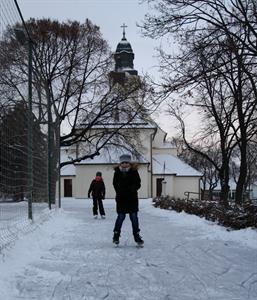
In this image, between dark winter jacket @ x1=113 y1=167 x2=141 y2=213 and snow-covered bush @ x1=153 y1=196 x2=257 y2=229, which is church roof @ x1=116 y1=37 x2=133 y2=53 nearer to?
snow-covered bush @ x1=153 y1=196 x2=257 y2=229

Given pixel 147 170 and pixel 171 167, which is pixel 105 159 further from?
pixel 171 167

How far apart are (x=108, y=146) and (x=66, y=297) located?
3801 centimetres

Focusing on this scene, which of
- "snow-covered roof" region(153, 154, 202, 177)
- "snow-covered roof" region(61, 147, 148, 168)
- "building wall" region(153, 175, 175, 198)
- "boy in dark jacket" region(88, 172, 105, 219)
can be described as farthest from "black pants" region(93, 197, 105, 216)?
"snow-covered roof" region(153, 154, 202, 177)

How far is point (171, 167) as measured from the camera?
220ft

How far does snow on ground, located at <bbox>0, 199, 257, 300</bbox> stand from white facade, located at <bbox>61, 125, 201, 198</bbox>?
43590mm

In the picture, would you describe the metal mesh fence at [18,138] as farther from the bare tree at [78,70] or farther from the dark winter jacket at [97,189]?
the bare tree at [78,70]

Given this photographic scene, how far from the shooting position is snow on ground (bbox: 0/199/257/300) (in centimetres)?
630

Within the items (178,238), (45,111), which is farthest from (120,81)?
(178,238)

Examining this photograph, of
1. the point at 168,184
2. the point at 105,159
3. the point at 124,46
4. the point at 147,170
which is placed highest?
the point at 124,46

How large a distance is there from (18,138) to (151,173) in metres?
52.5

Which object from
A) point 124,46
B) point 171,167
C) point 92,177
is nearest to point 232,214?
point 92,177

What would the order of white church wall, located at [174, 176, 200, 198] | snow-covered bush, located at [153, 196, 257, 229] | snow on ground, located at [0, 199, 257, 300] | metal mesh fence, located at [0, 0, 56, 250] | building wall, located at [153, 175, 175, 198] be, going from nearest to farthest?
snow on ground, located at [0, 199, 257, 300] < metal mesh fence, located at [0, 0, 56, 250] < snow-covered bush, located at [153, 196, 257, 229] < building wall, located at [153, 175, 175, 198] < white church wall, located at [174, 176, 200, 198]

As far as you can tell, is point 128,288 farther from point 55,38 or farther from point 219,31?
point 55,38

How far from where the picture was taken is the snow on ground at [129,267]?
248 inches
